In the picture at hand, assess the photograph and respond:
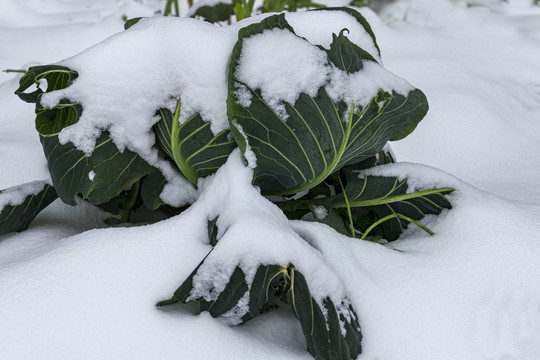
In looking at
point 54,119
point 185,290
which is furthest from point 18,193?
point 185,290

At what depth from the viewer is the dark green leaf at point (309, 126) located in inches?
33.7

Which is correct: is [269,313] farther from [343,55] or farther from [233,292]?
[343,55]

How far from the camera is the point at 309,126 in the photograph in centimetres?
87

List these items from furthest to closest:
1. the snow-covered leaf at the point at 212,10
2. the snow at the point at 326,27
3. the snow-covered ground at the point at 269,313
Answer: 1. the snow-covered leaf at the point at 212,10
2. the snow at the point at 326,27
3. the snow-covered ground at the point at 269,313

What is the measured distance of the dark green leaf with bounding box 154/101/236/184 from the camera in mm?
899

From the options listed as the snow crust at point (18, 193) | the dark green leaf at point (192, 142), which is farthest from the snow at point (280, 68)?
the snow crust at point (18, 193)

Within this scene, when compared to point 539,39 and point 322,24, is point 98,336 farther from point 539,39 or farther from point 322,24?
point 539,39

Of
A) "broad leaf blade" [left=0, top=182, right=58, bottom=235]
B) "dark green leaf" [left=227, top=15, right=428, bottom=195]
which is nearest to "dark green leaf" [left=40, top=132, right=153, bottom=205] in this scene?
"broad leaf blade" [left=0, top=182, right=58, bottom=235]

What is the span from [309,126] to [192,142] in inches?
7.6

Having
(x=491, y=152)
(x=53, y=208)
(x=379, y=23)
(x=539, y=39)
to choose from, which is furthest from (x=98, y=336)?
(x=539, y=39)

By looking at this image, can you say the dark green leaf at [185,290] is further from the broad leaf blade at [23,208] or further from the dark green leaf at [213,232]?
the broad leaf blade at [23,208]

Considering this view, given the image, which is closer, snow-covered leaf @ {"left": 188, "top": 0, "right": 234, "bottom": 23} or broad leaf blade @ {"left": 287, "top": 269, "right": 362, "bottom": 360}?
broad leaf blade @ {"left": 287, "top": 269, "right": 362, "bottom": 360}

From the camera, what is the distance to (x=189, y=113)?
2.95 ft

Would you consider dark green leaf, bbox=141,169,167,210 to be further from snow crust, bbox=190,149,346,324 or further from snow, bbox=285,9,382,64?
snow, bbox=285,9,382,64
